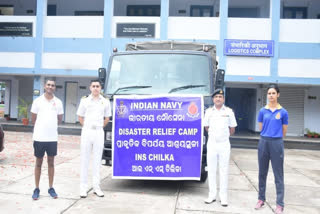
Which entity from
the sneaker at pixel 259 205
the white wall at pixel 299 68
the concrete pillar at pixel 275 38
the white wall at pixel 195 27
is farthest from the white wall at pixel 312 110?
the sneaker at pixel 259 205

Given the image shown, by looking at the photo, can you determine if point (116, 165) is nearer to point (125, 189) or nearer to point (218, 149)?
point (125, 189)

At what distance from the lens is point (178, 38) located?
648 inches

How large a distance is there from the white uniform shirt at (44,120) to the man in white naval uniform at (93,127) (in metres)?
0.43

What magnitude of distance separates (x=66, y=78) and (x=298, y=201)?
695 inches

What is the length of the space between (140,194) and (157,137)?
1.06m

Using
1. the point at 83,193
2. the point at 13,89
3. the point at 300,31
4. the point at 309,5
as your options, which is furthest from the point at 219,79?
the point at 13,89

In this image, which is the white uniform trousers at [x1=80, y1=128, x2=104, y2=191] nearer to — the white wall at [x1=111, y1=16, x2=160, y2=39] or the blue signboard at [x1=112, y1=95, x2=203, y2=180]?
the blue signboard at [x1=112, y1=95, x2=203, y2=180]

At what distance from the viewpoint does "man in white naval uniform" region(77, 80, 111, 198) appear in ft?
16.5

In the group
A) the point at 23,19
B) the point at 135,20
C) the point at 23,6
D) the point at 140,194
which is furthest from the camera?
the point at 23,6

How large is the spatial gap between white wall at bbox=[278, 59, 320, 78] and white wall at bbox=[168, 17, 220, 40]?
12.3ft

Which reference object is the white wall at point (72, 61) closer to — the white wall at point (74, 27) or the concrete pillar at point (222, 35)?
the white wall at point (74, 27)

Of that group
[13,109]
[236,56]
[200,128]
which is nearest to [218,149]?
[200,128]

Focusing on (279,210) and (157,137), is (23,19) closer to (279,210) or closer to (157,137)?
(157,137)

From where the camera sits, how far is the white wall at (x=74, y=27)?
56.0 feet
